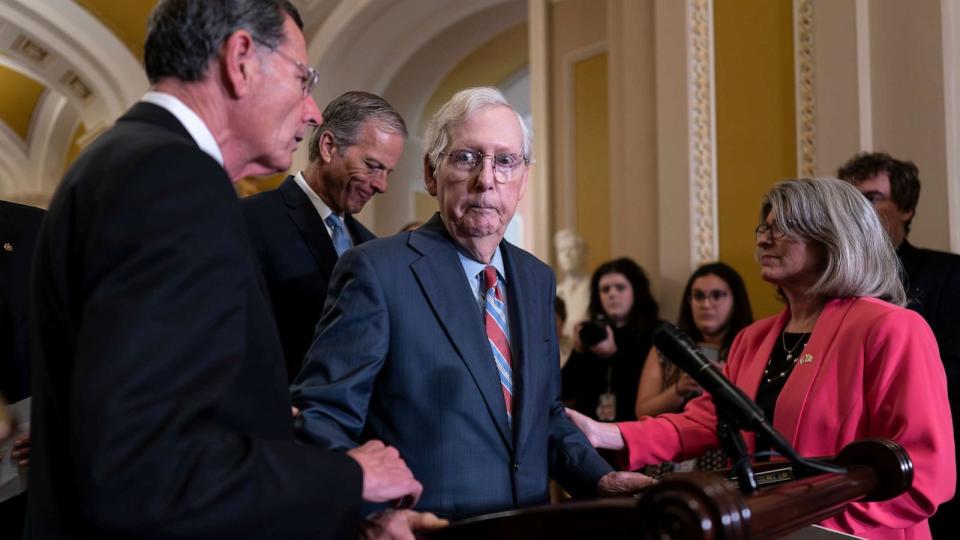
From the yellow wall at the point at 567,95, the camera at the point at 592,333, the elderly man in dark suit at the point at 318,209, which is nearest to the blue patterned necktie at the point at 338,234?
the elderly man in dark suit at the point at 318,209

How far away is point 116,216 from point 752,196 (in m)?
4.09

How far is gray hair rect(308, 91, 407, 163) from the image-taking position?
8.96 feet

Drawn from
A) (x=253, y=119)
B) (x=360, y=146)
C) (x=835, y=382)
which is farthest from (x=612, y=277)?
(x=253, y=119)

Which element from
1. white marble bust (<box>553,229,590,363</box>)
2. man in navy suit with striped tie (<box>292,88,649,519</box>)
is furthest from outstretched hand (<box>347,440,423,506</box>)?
white marble bust (<box>553,229,590,363</box>)

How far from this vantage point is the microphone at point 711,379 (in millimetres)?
1225

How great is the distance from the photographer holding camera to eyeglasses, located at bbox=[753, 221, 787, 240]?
1.98 metres

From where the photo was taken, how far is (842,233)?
227cm

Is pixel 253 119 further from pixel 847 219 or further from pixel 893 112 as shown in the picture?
pixel 893 112

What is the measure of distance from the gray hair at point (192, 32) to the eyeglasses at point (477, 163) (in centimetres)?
71

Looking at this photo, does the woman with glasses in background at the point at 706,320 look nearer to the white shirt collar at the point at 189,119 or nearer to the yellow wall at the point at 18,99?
the white shirt collar at the point at 189,119

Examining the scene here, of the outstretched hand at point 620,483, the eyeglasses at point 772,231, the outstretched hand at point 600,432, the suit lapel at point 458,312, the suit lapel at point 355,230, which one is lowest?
the outstretched hand at point 620,483

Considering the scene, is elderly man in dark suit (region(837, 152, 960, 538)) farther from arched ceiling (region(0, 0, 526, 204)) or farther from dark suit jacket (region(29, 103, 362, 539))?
arched ceiling (region(0, 0, 526, 204))

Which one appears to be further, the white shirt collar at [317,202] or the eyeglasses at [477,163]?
the white shirt collar at [317,202]

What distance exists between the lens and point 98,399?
3.27ft
